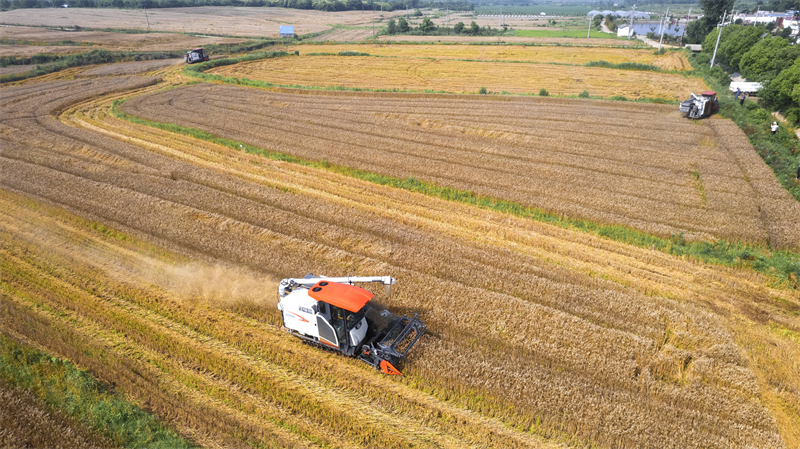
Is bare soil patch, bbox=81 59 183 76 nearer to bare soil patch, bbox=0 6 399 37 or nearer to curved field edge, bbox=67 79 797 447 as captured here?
bare soil patch, bbox=0 6 399 37

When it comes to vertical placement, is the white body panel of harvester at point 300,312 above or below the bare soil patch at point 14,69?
below

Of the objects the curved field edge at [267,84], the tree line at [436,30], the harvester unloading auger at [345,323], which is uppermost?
the tree line at [436,30]

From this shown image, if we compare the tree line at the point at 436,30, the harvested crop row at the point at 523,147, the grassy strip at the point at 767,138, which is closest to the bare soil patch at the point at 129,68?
the harvested crop row at the point at 523,147

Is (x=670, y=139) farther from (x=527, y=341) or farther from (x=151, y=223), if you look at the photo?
(x=151, y=223)

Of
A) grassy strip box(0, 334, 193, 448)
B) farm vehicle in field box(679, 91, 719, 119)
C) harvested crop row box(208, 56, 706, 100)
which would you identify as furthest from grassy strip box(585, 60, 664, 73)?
grassy strip box(0, 334, 193, 448)

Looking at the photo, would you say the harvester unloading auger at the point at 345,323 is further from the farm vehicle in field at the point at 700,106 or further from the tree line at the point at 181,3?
the tree line at the point at 181,3

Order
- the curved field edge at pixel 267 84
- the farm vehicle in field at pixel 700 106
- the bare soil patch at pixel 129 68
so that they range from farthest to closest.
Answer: the bare soil patch at pixel 129 68 < the curved field edge at pixel 267 84 < the farm vehicle in field at pixel 700 106

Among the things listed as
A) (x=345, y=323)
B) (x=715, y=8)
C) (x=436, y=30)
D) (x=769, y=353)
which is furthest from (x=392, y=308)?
(x=436, y=30)
